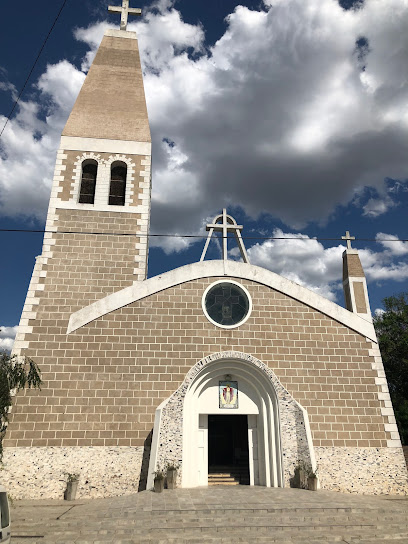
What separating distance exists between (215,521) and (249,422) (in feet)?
16.1

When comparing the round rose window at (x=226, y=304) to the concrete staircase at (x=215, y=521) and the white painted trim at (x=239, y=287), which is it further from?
the concrete staircase at (x=215, y=521)

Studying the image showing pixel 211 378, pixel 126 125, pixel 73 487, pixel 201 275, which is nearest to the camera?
pixel 73 487

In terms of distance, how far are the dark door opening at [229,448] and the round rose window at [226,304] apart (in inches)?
151

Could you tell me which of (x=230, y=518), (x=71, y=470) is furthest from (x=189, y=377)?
(x=230, y=518)

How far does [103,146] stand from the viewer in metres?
17.7

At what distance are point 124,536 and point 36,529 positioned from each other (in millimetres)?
2014

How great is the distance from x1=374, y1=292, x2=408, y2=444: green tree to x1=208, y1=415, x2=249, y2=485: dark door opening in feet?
60.8

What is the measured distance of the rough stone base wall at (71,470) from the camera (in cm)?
1137

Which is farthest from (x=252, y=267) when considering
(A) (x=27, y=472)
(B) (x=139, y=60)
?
(B) (x=139, y=60)

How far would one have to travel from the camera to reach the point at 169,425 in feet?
39.2

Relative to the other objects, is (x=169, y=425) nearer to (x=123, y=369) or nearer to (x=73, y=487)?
(x=123, y=369)

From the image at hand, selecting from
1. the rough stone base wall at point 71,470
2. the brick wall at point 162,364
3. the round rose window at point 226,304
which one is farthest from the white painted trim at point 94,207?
the rough stone base wall at point 71,470

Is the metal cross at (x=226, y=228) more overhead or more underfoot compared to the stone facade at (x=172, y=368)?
more overhead

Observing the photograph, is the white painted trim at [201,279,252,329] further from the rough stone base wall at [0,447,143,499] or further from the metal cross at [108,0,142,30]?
the metal cross at [108,0,142,30]
